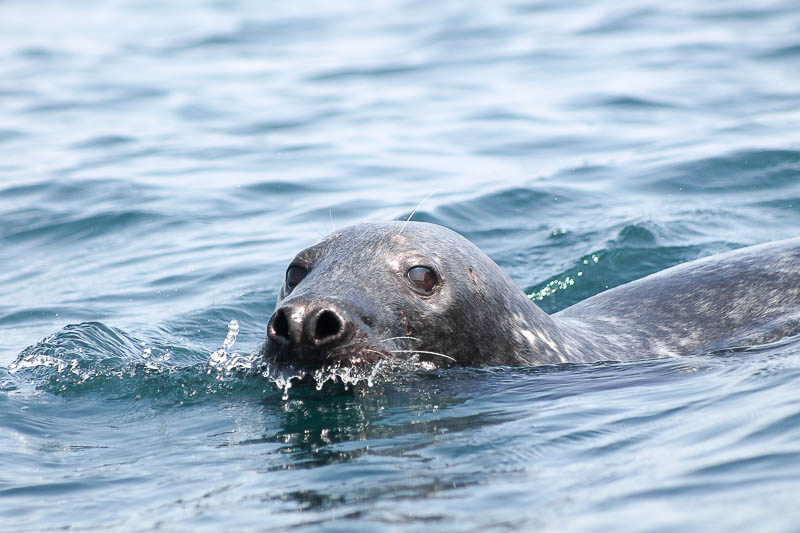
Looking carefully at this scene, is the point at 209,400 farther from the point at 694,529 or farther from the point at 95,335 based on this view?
the point at 694,529

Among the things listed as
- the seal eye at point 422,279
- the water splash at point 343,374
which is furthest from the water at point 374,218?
the seal eye at point 422,279

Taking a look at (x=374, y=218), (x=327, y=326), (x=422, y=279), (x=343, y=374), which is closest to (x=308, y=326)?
(x=327, y=326)

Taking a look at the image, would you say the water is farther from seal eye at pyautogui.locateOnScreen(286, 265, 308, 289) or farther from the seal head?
seal eye at pyautogui.locateOnScreen(286, 265, 308, 289)

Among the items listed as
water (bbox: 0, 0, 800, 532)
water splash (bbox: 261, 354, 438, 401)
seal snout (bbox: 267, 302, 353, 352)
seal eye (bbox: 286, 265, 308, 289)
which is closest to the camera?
water (bbox: 0, 0, 800, 532)

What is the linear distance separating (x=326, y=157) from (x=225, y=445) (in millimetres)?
8667

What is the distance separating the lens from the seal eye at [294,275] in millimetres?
5789

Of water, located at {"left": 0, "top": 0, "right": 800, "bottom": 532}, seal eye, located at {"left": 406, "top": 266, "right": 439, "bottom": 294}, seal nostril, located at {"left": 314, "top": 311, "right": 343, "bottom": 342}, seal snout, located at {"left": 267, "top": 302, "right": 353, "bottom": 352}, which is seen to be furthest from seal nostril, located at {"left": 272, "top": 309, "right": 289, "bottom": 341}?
seal eye, located at {"left": 406, "top": 266, "right": 439, "bottom": 294}

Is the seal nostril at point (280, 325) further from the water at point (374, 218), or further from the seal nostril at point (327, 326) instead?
the water at point (374, 218)

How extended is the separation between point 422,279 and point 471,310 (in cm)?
30

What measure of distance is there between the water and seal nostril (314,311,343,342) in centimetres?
36

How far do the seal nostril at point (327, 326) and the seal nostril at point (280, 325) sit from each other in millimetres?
131

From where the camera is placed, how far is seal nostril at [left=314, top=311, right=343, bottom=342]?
490cm

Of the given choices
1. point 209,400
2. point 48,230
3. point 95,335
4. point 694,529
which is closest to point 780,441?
point 694,529

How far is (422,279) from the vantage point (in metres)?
5.57
